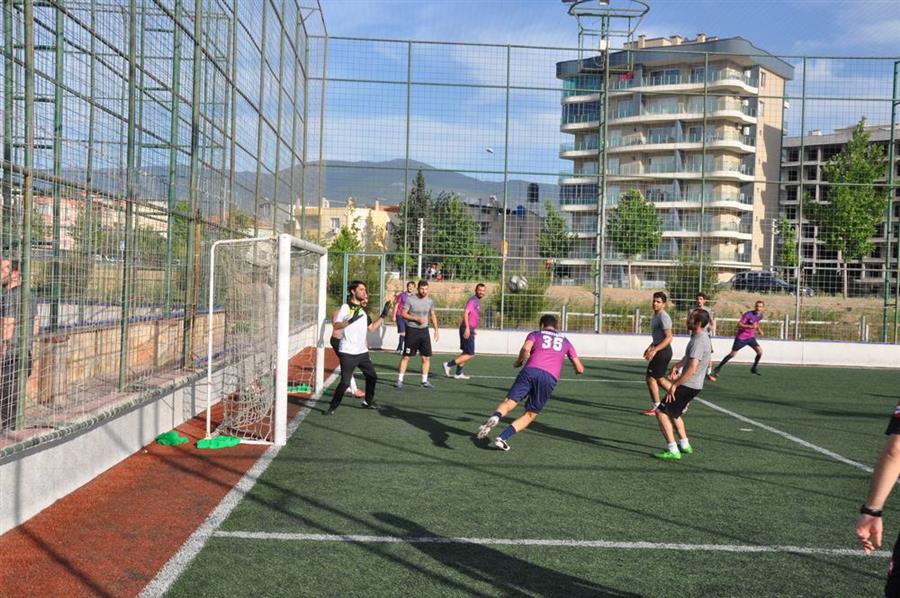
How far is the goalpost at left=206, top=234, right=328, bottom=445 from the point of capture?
9.84 m

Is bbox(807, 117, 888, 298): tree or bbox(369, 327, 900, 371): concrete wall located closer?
bbox(369, 327, 900, 371): concrete wall

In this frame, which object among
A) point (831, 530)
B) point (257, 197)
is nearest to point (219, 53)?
point (257, 197)

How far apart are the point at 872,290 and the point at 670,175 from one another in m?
6.62

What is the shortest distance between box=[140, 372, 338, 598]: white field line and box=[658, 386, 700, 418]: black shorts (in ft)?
13.7

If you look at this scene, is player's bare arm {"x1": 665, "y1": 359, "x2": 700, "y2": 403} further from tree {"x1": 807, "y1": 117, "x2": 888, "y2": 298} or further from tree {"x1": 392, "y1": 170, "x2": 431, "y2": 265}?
tree {"x1": 807, "y1": 117, "x2": 888, "y2": 298}

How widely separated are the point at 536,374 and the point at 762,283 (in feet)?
58.3

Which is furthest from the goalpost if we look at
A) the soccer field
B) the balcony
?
the balcony

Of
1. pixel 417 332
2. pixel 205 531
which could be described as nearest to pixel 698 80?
pixel 417 332

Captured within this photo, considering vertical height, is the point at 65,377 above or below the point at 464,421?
above

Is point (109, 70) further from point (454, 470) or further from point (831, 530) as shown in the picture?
point (831, 530)

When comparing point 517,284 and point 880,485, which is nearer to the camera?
point 880,485

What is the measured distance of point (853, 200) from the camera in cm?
2802

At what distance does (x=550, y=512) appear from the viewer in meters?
7.07

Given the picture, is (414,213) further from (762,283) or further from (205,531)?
(205,531)
